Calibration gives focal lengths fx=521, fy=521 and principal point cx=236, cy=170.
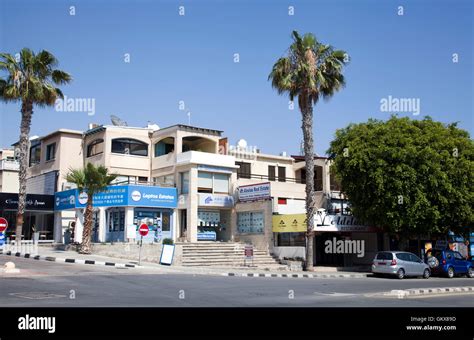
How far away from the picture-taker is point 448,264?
102ft

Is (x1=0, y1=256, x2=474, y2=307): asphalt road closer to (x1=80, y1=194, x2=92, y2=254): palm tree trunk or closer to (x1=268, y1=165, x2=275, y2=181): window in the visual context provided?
(x1=80, y1=194, x2=92, y2=254): palm tree trunk

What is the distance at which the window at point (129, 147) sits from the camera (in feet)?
134

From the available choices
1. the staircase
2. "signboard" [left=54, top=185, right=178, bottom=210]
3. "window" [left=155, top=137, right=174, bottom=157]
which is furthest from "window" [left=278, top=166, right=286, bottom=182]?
the staircase

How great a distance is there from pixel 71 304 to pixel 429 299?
37.1ft

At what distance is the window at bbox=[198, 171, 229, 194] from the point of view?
38812 millimetres

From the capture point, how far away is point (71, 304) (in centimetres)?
1309

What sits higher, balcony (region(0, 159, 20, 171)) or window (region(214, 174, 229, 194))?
balcony (region(0, 159, 20, 171))

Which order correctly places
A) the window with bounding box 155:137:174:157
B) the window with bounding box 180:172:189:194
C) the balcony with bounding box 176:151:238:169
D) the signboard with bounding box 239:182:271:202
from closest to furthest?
the signboard with bounding box 239:182:271:202 → the balcony with bounding box 176:151:238:169 → the window with bounding box 180:172:189:194 → the window with bounding box 155:137:174:157

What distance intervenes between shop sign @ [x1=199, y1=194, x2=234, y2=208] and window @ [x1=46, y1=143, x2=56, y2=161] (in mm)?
13857

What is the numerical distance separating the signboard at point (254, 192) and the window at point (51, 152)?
634 inches

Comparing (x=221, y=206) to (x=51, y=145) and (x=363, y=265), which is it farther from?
(x=51, y=145)
